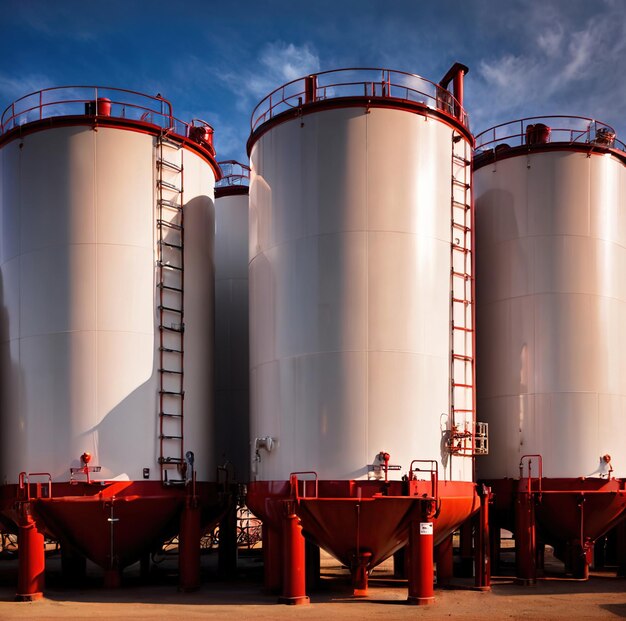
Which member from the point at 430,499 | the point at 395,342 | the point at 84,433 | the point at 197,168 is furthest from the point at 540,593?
the point at 197,168

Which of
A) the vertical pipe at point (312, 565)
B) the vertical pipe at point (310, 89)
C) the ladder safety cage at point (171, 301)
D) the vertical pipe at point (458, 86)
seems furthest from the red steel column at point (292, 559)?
the vertical pipe at point (458, 86)

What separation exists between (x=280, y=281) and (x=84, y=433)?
6798 mm

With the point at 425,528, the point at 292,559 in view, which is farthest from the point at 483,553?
the point at 292,559

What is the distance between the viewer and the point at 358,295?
2339cm

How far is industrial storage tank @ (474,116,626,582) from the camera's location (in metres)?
26.2

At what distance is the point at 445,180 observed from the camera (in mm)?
24906

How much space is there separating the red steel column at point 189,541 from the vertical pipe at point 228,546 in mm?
4146

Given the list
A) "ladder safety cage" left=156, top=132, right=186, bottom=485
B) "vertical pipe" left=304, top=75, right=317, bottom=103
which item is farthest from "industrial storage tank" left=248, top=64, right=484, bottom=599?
"ladder safety cage" left=156, top=132, right=186, bottom=485

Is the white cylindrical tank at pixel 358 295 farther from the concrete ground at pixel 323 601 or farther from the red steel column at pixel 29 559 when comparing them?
the red steel column at pixel 29 559

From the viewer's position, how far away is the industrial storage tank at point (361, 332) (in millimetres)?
22688

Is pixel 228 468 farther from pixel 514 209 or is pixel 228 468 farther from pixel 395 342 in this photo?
pixel 514 209

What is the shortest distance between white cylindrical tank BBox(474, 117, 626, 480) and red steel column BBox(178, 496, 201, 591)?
9.21 meters

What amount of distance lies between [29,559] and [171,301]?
319 inches

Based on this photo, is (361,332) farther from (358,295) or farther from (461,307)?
(461,307)
